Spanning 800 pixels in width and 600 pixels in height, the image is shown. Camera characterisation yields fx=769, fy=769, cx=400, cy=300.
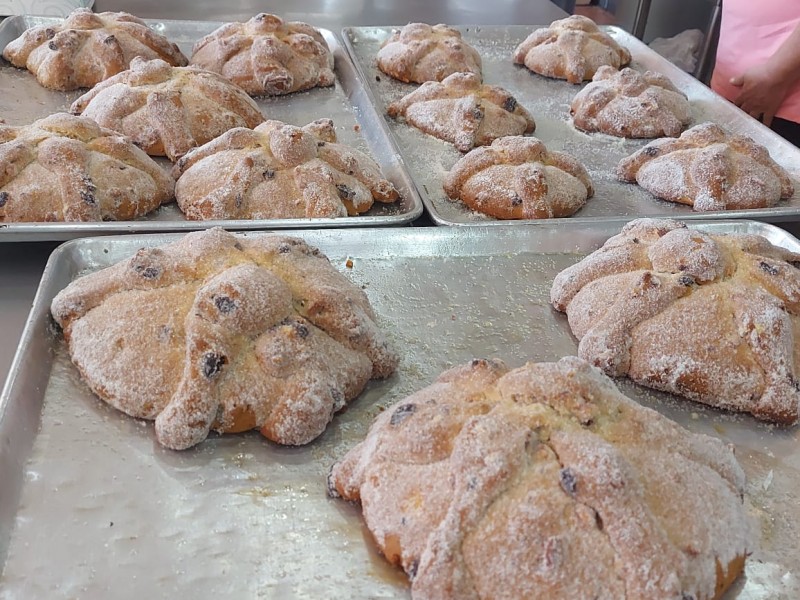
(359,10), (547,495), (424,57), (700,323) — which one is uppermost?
(547,495)

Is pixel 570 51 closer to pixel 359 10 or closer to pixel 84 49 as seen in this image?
pixel 359 10

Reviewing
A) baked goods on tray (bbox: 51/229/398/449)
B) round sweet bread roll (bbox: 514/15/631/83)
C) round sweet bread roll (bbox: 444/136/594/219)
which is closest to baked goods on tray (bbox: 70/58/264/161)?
round sweet bread roll (bbox: 444/136/594/219)

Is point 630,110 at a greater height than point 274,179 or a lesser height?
lesser

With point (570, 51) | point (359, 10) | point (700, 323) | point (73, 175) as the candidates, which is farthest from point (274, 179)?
point (359, 10)

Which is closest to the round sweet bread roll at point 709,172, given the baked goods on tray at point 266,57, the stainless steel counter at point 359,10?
the baked goods on tray at point 266,57

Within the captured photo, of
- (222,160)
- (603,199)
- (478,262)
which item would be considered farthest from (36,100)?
(603,199)

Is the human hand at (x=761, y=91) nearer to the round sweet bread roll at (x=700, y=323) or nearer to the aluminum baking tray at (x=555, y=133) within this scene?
the aluminum baking tray at (x=555, y=133)

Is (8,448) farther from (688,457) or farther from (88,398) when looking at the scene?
(688,457)
